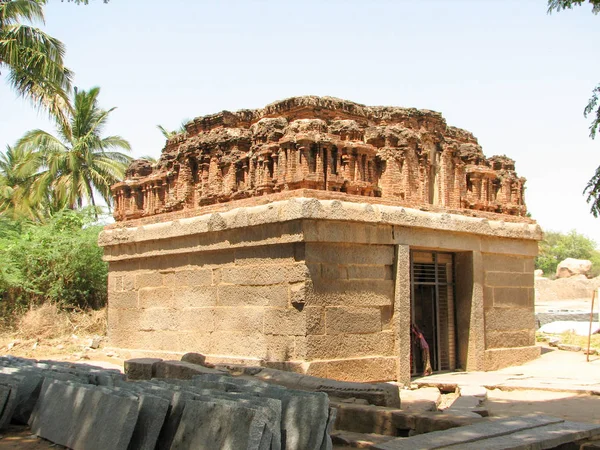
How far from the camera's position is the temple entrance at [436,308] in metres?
10.6

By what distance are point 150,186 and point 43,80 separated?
22.2ft

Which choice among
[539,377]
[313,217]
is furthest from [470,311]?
[313,217]

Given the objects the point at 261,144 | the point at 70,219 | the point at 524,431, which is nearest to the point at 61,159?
the point at 70,219

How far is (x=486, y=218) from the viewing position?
11289mm

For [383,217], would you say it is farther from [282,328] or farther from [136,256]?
[136,256]

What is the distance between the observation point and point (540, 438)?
515 centimetres

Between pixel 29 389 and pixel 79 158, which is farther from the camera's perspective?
pixel 79 158

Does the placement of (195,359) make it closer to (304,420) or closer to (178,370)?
(178,370)

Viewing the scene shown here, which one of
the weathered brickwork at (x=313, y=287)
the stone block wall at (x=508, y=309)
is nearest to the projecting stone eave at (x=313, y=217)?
the weathered brickwork at (x=313, y=287)

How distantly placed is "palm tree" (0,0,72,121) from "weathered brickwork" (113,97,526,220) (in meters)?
5.63

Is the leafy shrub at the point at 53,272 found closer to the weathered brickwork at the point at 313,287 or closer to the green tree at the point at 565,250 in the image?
the weathered brickwork at the point at 313,287

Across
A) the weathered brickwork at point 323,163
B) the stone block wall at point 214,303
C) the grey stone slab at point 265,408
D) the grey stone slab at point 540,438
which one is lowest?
the grey stone slab at point 540,438

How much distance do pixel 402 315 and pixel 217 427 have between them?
216 inches

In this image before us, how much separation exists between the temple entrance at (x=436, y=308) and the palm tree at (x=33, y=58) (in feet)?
35.4
